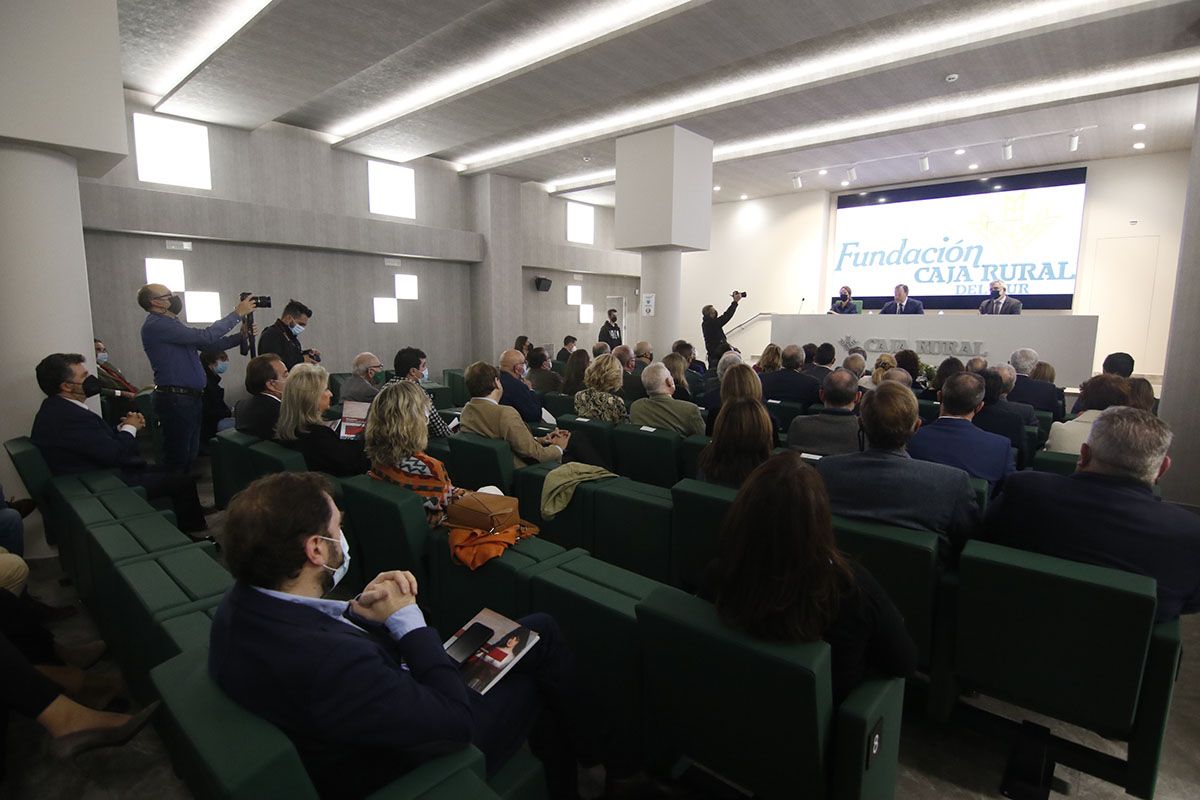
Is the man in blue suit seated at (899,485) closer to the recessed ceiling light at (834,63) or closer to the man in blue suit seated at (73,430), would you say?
the man in blue suit seated at (73,430)

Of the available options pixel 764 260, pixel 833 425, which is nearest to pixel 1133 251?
pixel 764 260

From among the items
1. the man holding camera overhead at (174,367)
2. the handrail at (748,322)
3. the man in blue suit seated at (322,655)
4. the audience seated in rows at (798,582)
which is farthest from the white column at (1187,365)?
the handrail at (748,322)

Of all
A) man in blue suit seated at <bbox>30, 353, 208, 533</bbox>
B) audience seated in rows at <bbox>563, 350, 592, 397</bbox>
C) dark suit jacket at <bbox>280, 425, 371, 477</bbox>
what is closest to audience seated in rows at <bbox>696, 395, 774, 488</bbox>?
dark suit jacket at <bbox>280, 425, 371, 477</bbox>

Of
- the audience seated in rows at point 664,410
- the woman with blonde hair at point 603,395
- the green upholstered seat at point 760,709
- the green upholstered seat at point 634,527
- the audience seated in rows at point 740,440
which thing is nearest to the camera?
the green upholstered seat at point 760,709

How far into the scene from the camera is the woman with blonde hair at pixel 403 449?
254 cm

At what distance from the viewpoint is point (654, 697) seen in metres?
1.60

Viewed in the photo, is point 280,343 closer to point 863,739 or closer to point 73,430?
point 73,430

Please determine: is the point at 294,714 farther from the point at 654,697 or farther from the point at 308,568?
the point at 654,697

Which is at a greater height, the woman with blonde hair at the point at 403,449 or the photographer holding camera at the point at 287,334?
the photographer holding camera at the point at 287,334

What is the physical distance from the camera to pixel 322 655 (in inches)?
43.2

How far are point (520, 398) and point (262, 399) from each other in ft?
5.73

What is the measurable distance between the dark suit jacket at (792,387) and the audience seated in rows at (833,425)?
5.61ft

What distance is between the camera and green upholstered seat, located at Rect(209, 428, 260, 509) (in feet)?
12.2

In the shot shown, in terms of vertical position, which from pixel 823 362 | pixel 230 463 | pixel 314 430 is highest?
pixel 823 362
